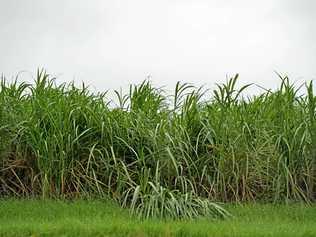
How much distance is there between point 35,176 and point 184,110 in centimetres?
199

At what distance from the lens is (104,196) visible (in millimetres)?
6863

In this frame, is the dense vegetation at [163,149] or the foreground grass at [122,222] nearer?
the foreground grass at [122,222]

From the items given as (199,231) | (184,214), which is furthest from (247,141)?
(199,231)

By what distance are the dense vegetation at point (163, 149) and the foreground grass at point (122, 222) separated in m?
0.41

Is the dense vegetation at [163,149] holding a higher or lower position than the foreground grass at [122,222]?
higher

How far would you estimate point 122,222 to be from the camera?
5.46 metres

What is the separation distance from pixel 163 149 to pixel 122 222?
1643 mm

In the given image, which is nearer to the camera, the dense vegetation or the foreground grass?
the foreground grass

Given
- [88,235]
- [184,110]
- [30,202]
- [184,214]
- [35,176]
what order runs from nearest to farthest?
1. [88,235]
2. [184,214]
3. [30,202]
4. [35,176]
5. [184,110]

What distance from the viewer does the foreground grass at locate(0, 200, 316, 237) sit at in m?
5.17

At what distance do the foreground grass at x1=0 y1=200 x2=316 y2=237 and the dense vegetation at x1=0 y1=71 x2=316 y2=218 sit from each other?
1.36 ft

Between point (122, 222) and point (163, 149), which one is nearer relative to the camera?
point (122, 222)

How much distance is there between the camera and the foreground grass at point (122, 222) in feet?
17.0

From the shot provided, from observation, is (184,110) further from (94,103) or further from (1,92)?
(1,92)
